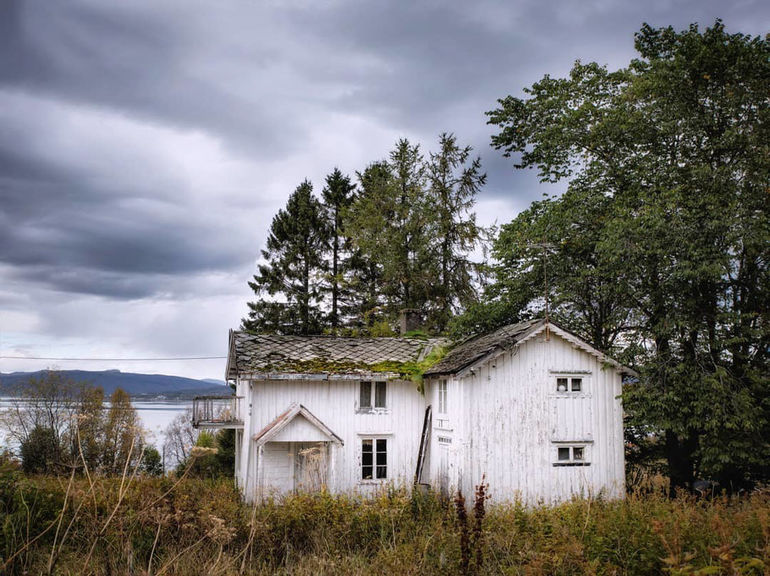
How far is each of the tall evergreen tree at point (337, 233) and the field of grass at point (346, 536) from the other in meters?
25.2

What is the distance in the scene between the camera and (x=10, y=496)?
1094 cm

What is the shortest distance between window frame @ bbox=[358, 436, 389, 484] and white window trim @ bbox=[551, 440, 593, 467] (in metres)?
5.28

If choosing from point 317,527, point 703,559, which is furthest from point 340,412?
point 703,559

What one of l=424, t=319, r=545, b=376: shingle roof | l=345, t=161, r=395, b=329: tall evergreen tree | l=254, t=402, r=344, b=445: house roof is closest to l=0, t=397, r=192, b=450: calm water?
l=254, t=402, r=344, b=445: house roof

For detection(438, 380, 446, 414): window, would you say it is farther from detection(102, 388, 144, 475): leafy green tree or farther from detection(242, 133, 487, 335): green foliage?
detection(102, 388, 144, 475): leafy green tree

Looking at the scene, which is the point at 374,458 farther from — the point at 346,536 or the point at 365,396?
the point at 346,536

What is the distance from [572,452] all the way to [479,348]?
3993 millimetres

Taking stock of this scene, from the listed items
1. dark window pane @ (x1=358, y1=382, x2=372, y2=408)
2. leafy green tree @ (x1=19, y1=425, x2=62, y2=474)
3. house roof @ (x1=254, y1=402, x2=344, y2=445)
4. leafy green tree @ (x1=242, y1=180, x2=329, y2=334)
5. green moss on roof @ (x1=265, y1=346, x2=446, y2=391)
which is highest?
leafy green tree @ (x1=242, y1=180, x2=329, y2=334)

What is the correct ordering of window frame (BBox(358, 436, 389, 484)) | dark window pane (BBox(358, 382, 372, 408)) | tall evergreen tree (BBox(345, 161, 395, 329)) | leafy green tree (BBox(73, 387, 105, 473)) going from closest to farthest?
window frame (BBox(358, 436, 389, 484)) → dark window pane (BBox(358, 382, 372, 408)) → leafy green tree (BBox(73, 387, 105, 473)) → tall evergreen tree (BBox(345, 161, 395, 329))

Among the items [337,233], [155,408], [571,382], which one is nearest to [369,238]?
[337,233]

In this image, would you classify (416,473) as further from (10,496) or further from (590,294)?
(10,496)

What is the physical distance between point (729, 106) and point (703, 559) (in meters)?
15.8

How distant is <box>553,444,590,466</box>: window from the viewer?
17.8 metres

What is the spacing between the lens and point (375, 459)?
19641 millimetres
